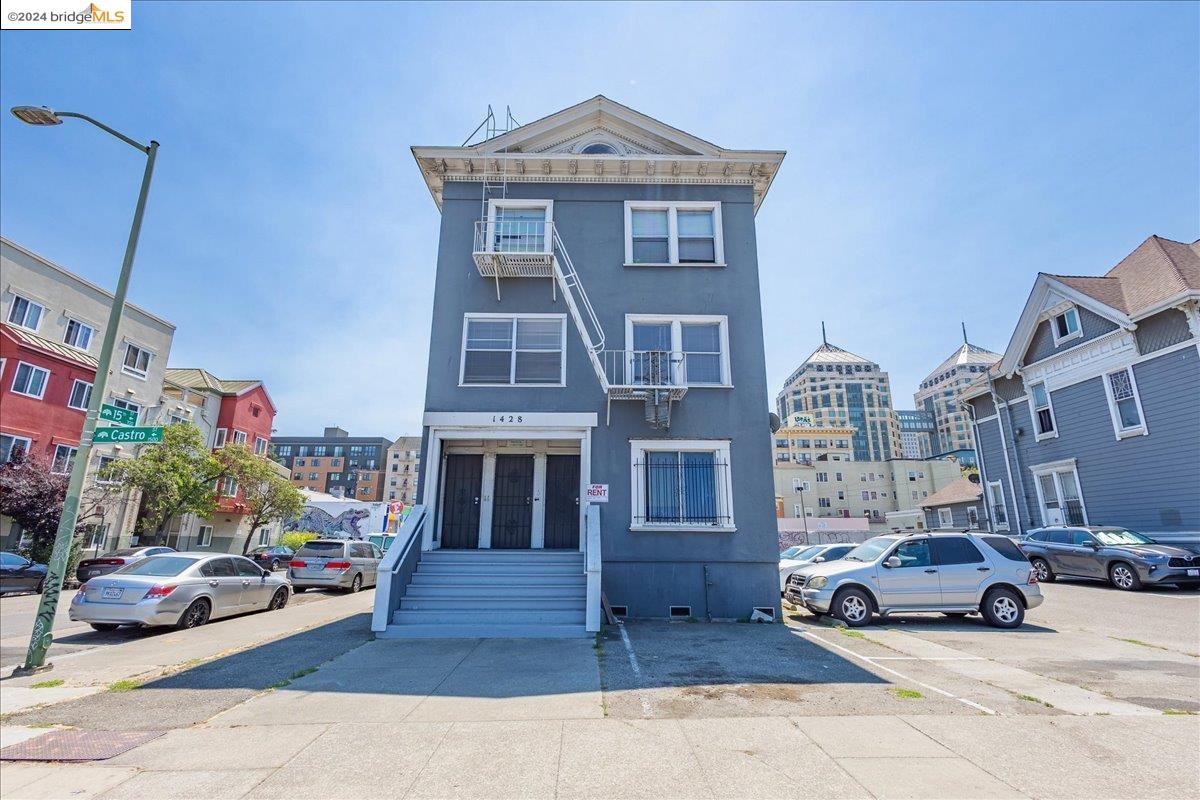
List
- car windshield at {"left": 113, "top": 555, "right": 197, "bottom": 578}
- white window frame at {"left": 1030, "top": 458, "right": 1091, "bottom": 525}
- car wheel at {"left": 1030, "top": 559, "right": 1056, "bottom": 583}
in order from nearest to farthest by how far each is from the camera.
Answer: car windshield at {"left": 113, "top": 555, "right": 197, "bottom": 578} → car wheel at {"left": 1030, "top": 559, "right": 1056, "bottom": 583} → white window frame at {"left": 1030, "top": 458, "right": 1091, "bottom": 525}

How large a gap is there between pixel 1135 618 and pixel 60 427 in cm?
3649

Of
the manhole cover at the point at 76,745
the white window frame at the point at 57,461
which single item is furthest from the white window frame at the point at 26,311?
the manhole cover at the point at 76,745

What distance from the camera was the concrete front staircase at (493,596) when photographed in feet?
31.0

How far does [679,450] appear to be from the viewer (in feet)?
40.7

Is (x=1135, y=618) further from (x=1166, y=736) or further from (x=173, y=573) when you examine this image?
(x=173, y=573)

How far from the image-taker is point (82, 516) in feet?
81.5

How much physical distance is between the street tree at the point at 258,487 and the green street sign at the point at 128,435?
25.6 meters

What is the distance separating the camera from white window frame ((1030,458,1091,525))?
2088 cm

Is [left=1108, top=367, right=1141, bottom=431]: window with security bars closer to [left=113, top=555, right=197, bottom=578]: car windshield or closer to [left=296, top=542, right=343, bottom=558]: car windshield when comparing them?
[left=296, top=542, right=343, bottom=558]: car windshield

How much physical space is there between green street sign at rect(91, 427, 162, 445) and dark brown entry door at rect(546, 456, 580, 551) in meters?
7.28

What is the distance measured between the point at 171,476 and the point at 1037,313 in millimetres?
37651

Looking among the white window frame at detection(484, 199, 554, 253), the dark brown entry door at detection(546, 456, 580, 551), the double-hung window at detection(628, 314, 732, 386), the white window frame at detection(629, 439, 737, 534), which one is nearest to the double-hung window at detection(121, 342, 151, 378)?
the white window frame at detection(484, 199, 554, 253)

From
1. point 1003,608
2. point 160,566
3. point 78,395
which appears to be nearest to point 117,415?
point 160,566

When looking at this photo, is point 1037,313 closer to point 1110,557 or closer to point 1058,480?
point 1058,480
